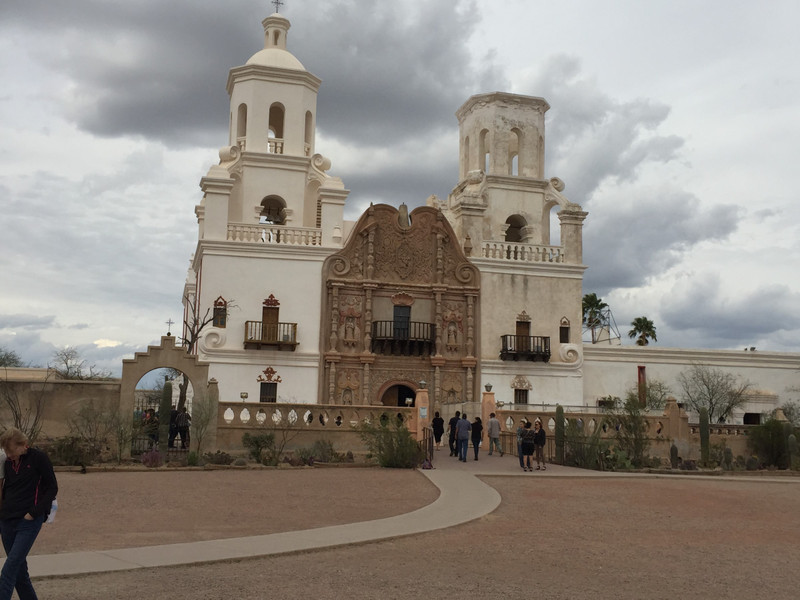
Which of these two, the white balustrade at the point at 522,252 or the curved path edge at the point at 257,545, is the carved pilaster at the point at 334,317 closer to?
the white balustrade at the point at 522,252

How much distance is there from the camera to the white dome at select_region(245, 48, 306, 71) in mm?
40469

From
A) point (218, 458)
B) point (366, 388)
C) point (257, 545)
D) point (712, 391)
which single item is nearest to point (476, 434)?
point (218, 458)

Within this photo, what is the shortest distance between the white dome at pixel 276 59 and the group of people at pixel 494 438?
1933 cm

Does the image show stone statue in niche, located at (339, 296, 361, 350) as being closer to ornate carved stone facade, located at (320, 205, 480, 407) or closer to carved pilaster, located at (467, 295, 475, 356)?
ornate carved stone facade, located at (320, 205, 480, 407)

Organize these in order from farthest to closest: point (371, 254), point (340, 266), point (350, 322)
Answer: point (371, 254) < point (340, 266) < point (350, 322)

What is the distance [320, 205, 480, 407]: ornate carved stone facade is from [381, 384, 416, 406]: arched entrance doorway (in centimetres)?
8

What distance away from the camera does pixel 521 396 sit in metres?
39.7

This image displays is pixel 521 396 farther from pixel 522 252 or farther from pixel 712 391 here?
pixel 712 391

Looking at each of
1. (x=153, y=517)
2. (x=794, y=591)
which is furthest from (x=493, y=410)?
(x=794, y=591)

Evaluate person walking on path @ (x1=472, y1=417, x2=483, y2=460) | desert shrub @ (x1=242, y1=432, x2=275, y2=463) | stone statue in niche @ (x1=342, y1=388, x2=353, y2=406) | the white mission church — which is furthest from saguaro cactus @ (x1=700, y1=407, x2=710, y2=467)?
desert shrub @ (x1=242, y1=432, x2=275, y2=463)

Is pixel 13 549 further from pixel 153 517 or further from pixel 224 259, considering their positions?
pixel 224 259

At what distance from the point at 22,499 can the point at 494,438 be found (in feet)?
73.3

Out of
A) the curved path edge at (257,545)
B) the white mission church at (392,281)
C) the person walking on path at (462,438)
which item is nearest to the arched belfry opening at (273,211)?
the white mission church at (392,281)

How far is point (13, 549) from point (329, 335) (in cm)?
2988
